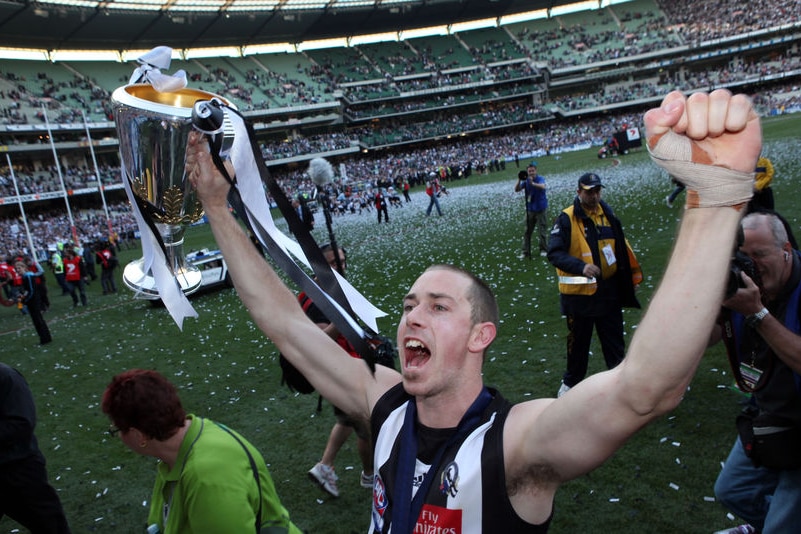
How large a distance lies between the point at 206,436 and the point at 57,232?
1547 inches

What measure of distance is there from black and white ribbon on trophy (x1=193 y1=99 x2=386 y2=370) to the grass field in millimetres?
2466

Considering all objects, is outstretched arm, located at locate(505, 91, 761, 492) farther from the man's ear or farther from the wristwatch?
the wristwatch

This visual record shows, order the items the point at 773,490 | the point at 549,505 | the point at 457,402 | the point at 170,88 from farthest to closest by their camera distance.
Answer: the point at 773,490 < the point at 170,88 < the point at 457,402 < the point at 549,505

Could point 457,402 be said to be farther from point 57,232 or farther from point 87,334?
point 57,232

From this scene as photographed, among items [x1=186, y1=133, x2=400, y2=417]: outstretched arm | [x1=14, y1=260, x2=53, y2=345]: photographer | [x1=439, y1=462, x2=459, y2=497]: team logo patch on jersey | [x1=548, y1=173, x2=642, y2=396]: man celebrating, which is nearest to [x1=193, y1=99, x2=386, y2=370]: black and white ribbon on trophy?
[x1=186, y1=133, x2=400, y2=417]: outstretched arm

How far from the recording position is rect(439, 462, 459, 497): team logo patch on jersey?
168 cm

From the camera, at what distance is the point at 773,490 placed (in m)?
2.90

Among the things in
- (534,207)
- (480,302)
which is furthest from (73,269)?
(480,302)

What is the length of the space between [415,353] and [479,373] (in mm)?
242

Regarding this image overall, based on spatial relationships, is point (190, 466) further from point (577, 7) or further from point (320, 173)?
point (577, 7)

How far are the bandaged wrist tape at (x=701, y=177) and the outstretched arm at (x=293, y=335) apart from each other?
53.4 inches

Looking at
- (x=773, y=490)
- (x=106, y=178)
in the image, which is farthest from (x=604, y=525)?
(x=106, y=178)

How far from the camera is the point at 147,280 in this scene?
2383 mm

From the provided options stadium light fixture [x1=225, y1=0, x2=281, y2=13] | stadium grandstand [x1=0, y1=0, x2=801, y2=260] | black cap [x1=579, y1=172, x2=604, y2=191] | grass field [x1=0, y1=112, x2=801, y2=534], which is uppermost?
stadium light fixture [x1=225, y1=0, x2=281, y2=13]
